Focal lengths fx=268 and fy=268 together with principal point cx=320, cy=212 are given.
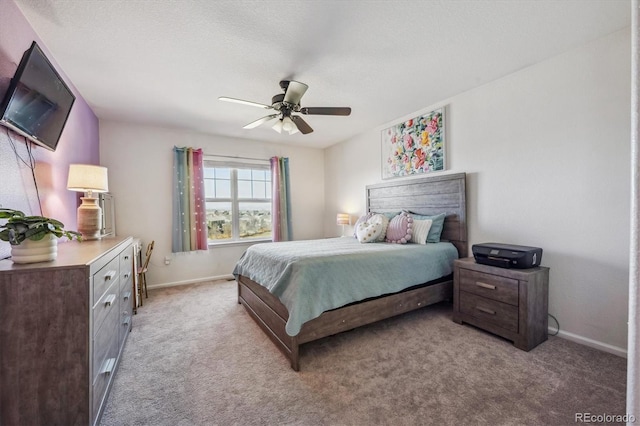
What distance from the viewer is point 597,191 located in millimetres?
2141

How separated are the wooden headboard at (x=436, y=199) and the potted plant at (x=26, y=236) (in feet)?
11.1

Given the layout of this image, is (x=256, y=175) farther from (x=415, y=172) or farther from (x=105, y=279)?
(x=105, y=279)

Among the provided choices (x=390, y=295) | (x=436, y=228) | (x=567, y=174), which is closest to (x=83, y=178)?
(x=390, y=295)

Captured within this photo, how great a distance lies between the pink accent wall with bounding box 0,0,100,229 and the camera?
1.61 metres

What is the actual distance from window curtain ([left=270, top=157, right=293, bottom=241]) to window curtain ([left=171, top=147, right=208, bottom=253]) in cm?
119

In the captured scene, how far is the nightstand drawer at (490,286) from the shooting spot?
220 centimetres

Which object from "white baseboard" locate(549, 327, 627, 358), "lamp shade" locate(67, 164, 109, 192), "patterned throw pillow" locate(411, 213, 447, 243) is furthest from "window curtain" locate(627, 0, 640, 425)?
"lamp shade" locate(67, 164, 109, 192)

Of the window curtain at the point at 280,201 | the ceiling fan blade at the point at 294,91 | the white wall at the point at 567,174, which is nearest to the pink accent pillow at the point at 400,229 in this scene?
the white wall at the point at 567,174

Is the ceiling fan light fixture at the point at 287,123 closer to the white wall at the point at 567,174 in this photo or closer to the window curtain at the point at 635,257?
the white wall at the point at 567,174

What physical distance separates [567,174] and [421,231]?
4.46ft

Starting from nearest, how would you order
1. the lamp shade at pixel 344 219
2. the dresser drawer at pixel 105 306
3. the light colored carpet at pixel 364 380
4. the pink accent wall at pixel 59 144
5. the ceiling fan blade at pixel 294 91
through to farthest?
the dresser drawer at pixel 105 306
the light colored carpet at pixel 364 380
the pink accent wall at pixel 59 144
the ceiling fan blade at pixel 294 91
the lamp shade at pixel 344 219

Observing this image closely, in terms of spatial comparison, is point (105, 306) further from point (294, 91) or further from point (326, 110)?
point (326, 110)

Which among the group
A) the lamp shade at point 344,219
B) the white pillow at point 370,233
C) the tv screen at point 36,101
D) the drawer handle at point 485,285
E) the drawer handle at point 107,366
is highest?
the tv screen at point 36,101

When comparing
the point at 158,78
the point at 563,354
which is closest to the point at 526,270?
the point at 563,354
